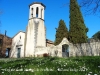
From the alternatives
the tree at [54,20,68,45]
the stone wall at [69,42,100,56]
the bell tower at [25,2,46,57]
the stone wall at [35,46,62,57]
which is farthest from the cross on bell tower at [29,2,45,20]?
the stone wall at [69,42,100,56]

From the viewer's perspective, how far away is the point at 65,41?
98.3ft

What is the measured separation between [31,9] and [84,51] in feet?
63.9

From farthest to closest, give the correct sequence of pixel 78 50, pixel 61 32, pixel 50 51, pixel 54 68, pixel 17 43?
pixel 17 43
pixel 61 32
pixel 50 51
pixel 78 50
pixel 54 68

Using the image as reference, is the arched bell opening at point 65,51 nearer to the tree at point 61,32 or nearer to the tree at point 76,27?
the tree at point 61,32

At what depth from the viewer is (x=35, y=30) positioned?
3762 cm

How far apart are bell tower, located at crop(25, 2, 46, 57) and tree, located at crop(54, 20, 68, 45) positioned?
345 centimetres

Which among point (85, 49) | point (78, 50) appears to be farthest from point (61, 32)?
point (85, 49)

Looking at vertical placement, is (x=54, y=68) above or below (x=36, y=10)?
below

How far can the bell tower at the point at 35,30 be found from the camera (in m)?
37.2

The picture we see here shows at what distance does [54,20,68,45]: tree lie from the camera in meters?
37.0

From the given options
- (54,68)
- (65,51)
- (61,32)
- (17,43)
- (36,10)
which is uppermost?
(36,10)

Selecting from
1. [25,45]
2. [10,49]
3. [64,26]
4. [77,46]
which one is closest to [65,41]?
[77,46]

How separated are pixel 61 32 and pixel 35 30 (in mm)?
6310

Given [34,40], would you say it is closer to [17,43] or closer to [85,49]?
[17,43]
